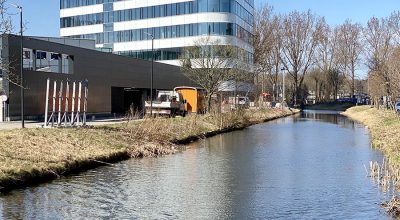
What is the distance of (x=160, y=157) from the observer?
2539cm

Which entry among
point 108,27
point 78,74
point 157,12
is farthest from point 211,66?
point 108,27

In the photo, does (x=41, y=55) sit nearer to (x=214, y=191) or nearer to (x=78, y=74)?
(x=78, y=74)

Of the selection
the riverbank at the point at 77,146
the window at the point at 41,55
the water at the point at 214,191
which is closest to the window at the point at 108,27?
the window at the point at 41,55

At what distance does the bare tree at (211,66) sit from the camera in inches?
2143

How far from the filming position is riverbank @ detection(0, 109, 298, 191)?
1816 centimetres

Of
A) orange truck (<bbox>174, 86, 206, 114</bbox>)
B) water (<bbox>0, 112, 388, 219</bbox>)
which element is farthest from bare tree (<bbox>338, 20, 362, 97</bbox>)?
water (<bbox>0, 112, 388, 219</bbox>)

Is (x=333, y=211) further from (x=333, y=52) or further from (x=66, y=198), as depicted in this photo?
(x=333, y=52)

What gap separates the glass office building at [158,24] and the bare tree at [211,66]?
18.1m

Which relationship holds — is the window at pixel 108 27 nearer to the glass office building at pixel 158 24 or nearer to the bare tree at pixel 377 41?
the glass office building at pixel 158 24

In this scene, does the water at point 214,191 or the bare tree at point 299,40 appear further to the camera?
the bare tree at point 299,40

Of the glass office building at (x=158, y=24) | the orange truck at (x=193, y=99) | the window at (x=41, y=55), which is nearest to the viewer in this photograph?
the window at (x=41, y=55)

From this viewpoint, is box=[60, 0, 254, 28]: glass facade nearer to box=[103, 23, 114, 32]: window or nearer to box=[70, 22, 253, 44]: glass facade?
box=[103, 23, 114, 32]: window

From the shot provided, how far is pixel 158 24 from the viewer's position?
8644 centimetres

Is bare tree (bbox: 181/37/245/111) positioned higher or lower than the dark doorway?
higher
